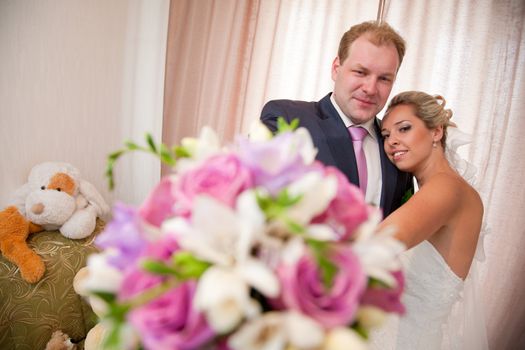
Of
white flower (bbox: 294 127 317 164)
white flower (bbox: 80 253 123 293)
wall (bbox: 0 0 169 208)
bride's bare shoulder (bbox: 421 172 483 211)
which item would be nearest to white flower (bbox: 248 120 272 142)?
white flower (bbox: 294 127 317 164)

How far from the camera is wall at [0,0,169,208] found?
1646 millimetres

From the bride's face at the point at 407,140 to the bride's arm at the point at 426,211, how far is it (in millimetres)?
181

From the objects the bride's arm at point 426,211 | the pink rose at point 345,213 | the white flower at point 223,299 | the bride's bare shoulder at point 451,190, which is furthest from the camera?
the bride's bare shoulder at point 451,190

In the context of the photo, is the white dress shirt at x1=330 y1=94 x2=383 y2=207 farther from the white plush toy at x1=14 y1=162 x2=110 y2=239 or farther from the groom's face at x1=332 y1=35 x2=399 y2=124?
the white plush toy at x1=14 y1=162 x2=110 y2=239

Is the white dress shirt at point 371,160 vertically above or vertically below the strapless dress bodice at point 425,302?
above

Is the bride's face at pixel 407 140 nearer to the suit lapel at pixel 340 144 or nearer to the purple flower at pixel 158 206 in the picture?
the suit lapel at pixel 340 144

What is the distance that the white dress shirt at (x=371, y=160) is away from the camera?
1590mm

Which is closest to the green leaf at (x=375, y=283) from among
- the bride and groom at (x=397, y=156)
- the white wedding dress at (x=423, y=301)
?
the bride and groom at (x=397, y=156)

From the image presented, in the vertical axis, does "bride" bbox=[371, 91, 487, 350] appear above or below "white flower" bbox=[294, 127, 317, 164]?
below

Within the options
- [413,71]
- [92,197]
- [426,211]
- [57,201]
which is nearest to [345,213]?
[426,211]

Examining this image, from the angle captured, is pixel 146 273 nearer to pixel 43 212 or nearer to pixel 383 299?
pixel 383 299

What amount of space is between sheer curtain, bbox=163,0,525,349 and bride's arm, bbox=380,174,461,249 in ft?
4.35

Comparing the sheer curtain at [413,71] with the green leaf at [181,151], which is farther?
the sheer curtain at [413,71]

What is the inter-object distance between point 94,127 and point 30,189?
0.53 m
